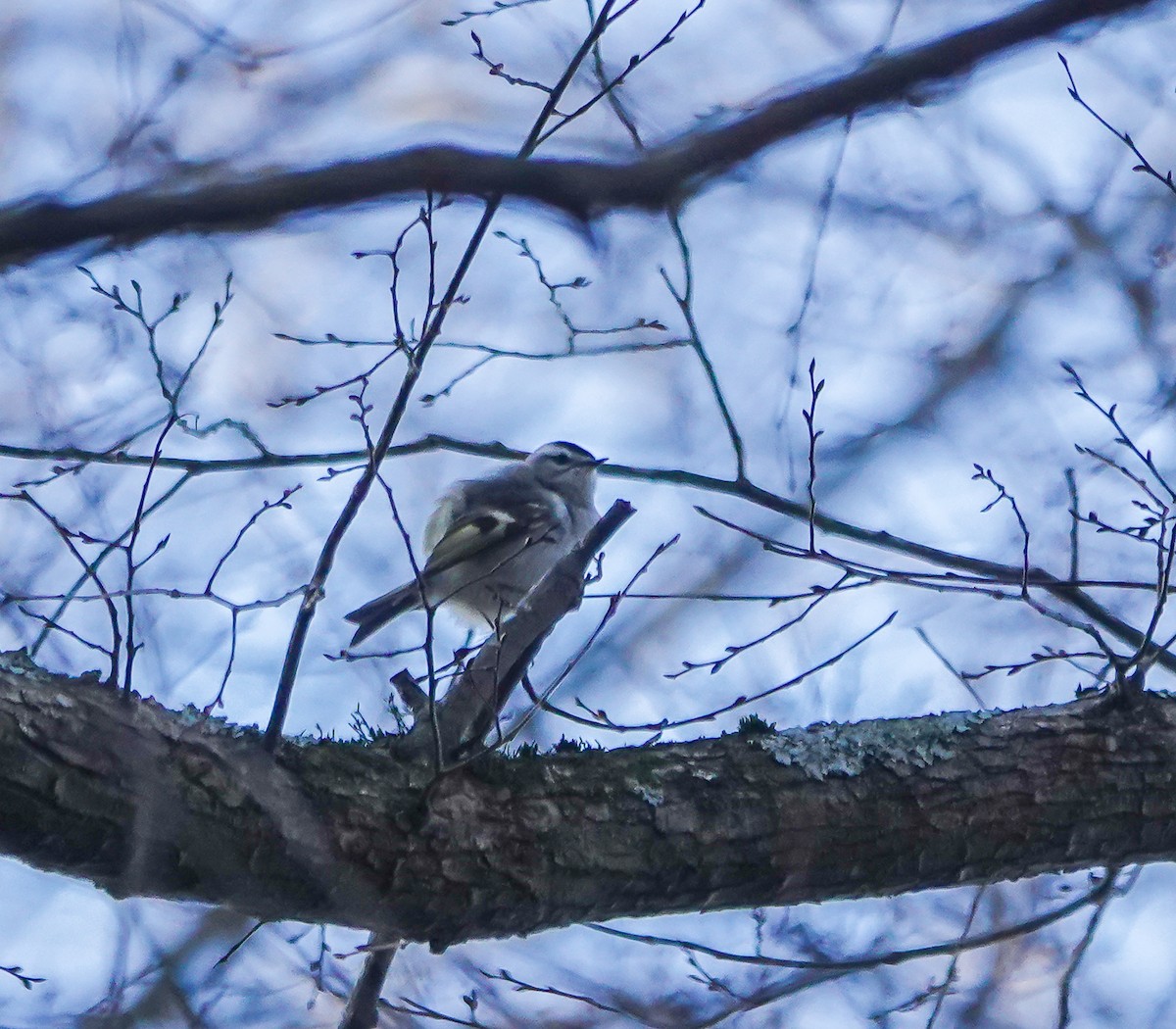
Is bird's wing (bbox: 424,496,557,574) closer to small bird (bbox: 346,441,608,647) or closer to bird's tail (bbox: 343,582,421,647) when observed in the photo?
small bird (bbox: 346,441,608,647)

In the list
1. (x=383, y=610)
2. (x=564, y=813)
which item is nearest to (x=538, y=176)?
(x=564, y=813)

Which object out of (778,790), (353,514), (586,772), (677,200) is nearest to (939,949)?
(778,790)

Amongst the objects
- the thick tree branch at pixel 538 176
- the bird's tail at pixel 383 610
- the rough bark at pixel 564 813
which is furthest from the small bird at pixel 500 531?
the thick tree branch at pixel 538 176

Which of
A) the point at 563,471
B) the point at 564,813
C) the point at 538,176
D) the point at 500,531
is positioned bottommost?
the point at 538,176

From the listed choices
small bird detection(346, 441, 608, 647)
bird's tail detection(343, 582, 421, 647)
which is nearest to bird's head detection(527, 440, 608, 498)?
small bird detection(346, 441, 608, 647)

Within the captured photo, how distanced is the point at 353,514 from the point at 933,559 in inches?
90.1

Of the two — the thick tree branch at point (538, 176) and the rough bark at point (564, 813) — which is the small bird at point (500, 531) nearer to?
the rough bark at point (564, 813)

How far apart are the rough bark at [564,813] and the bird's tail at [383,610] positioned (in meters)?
2.42

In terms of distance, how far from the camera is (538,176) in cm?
149

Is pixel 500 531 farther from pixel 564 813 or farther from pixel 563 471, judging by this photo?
pixel 564 813

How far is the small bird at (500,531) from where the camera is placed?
20.2 ft

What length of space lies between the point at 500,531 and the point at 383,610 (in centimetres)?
128

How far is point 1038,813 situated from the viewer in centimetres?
331

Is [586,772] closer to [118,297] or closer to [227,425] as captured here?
[227,425]
